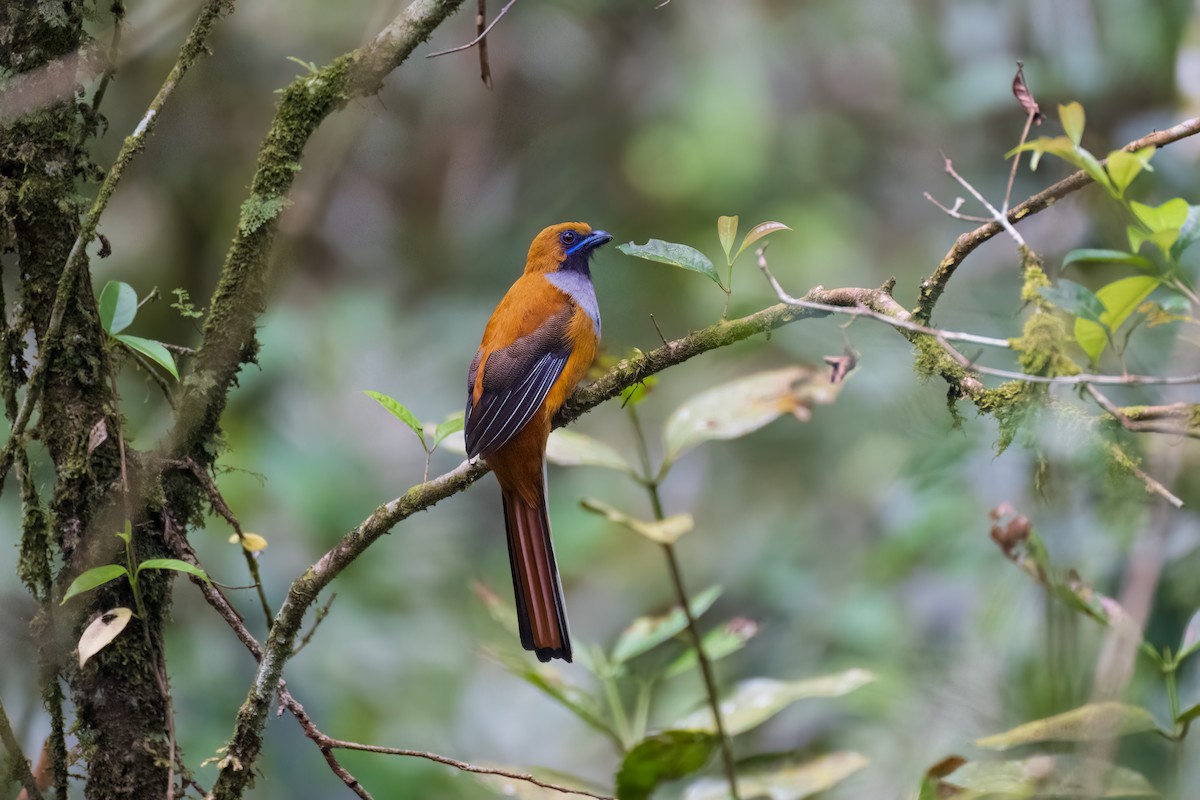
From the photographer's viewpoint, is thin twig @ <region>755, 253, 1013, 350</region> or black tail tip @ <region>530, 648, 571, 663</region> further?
black tail tip @ <region>530, 648, 571, 663</region>

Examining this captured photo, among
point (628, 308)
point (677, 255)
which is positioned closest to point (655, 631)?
point (677, 255)

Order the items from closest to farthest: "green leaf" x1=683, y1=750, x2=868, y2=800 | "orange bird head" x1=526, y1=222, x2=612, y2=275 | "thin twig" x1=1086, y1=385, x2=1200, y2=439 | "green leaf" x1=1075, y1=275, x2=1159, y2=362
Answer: "thin twig" x1=1086, y1=385, x2=1200, y2=439 → "green leaf" x1=1075, y1=275, x2=1159, y2=362 → "green leaf" x1=683, y1=750, x2=868, y2=800 → "orange bird head" x1=526, y1=222, x2=612, y2=275

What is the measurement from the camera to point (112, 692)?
1.81 metres

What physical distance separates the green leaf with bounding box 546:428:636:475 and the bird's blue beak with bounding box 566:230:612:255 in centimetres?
98

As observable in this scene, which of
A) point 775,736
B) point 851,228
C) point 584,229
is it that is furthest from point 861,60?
point 775,736

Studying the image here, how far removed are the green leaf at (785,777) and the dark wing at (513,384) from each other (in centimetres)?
86

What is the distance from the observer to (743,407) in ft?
7.68

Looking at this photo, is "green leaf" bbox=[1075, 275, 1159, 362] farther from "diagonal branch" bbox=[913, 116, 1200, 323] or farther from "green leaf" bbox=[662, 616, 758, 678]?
"green leaf" bbox=[662, 616, 758, 678]

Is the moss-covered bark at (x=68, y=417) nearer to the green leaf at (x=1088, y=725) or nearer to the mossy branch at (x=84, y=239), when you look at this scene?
the mossy branch at (x=84, y=239)

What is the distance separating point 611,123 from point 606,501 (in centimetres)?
172

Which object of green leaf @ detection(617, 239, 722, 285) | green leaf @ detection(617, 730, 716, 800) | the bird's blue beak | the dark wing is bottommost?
green leaf @ detection(617, 730, 716, 800)

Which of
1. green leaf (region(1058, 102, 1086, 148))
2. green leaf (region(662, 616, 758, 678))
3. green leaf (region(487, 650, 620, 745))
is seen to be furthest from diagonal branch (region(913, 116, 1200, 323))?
green leaf (region(487, 650, 620, 745))

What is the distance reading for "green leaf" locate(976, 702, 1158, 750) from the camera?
1.22 m

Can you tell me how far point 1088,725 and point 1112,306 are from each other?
508mm
